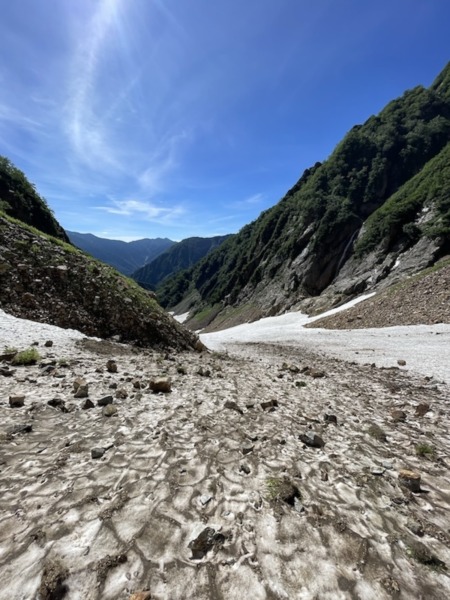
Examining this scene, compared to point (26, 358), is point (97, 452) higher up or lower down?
lower down

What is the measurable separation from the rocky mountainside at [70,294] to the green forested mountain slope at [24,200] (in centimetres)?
4565

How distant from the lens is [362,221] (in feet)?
280

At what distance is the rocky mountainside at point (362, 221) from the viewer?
5822 cm

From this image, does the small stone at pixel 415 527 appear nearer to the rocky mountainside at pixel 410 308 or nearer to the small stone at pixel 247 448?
the small stone at pixel 247 448

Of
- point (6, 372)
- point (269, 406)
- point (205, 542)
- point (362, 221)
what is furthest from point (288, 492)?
point (362, 221)

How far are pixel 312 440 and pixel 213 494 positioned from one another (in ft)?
8.80

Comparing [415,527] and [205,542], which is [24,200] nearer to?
[205,542]

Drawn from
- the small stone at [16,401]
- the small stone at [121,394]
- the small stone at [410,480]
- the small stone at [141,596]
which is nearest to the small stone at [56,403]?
the small stone at [16,401]

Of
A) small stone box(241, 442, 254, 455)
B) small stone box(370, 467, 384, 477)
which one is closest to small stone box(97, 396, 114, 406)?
small stone box(241, 442, 254, 455)

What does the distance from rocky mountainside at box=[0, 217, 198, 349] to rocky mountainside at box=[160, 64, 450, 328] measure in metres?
46.9

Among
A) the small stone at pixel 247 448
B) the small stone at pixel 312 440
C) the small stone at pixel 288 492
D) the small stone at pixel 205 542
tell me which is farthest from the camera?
the small stone at pixel 312 440

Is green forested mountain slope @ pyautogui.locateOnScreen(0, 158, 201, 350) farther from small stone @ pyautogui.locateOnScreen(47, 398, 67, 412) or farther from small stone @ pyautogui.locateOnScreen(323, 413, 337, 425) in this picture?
Answer: small stone @ pyautogui.locateOnScreen(323, 413, 337, 425)

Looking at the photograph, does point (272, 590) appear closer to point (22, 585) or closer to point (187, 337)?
point (22, 585)

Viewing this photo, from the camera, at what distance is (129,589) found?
2939 mm
